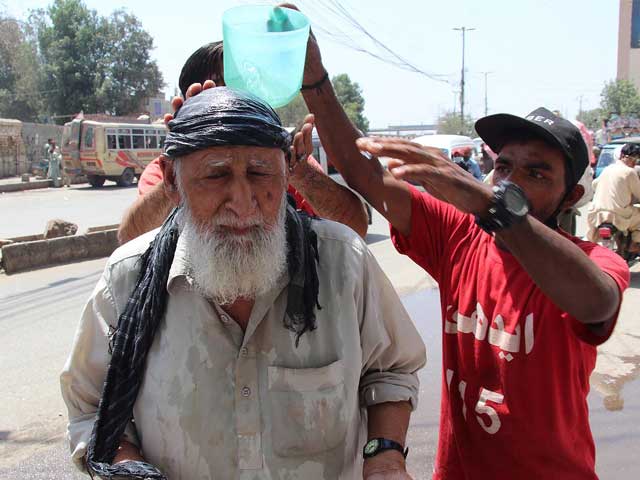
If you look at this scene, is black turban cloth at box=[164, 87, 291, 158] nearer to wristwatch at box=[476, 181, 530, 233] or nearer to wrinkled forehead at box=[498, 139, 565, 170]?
wristwatch at box=[476, 181, 530, 233]

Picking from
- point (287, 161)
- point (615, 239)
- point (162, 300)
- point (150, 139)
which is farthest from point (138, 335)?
point (150, 139)

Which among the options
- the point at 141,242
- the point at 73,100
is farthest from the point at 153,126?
the point at 141,242

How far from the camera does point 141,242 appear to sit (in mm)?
1729

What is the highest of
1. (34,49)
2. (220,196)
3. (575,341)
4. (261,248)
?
(34,49)

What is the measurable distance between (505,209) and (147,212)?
4.19ft

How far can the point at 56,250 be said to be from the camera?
30.3ft

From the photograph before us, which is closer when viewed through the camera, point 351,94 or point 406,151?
point 406,151

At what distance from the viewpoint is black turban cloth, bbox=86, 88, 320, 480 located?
1.47 metres

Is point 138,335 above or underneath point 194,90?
underneath

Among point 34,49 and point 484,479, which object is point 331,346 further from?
point 34,49

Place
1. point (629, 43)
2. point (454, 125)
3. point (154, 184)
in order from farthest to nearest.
A: 1. point (454, 125)
2. point (629, 43)
3. point (154, 184)

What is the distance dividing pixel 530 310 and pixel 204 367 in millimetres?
903

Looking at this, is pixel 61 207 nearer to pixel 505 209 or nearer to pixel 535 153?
pixel 535 153

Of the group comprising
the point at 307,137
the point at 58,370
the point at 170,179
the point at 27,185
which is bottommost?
the point at 27,185
